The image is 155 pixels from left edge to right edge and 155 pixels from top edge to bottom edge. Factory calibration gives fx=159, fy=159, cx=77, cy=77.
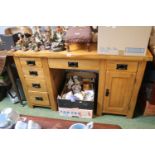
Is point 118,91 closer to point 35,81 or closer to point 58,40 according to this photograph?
point 58,40

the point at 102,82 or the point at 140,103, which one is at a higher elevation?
the point at 102,82

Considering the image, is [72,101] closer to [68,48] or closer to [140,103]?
[68,48]

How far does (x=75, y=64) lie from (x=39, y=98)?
692mm

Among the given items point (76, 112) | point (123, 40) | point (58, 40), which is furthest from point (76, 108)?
point (123, 40)

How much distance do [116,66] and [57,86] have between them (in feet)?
2.60

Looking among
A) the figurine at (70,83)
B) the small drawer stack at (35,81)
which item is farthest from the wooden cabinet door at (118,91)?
the small drawer stack at (35,81)

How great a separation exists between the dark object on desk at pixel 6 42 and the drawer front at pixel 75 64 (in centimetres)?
43

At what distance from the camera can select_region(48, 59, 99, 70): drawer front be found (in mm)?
1495

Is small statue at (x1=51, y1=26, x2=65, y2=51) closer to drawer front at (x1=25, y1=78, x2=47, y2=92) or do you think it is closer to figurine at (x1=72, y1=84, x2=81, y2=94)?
drawer front at (x1=25, y1=78, x2=47, y2=92)

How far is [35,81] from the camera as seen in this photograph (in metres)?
1.76

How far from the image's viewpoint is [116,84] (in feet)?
A: 5.24

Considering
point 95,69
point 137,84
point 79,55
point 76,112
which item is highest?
point 79,55

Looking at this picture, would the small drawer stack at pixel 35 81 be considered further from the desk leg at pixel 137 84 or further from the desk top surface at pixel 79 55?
the desk leg at pixel 137 84
